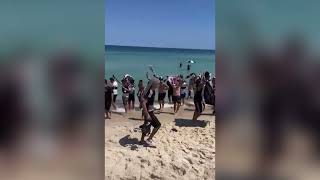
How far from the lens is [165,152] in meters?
2.97

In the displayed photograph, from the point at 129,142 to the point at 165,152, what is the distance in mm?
462

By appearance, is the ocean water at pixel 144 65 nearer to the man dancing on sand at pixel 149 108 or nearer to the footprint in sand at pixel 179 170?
the man dancing on sand at pixel 149 108

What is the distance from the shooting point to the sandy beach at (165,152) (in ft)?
7.35

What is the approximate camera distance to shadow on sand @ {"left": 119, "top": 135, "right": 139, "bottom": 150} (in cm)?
320

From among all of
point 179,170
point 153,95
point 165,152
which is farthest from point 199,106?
point 179,170

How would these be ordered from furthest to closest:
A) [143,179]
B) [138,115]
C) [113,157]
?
[138,115], [113,157], [143,179]

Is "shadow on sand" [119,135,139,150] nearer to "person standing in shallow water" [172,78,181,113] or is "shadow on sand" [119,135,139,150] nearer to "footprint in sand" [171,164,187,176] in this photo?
"footprint in sand" [171,164,187,176]

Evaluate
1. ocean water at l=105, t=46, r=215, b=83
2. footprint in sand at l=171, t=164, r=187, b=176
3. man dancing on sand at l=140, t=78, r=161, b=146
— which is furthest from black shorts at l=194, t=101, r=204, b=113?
footprint in sand at l=171, t=164, r=187, b=176
